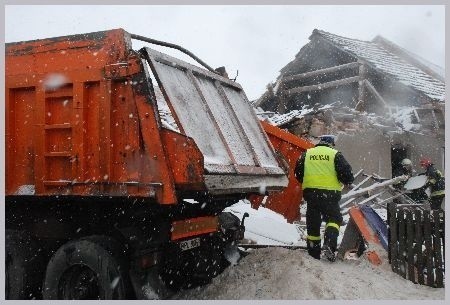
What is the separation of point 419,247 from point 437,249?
0.17 metres

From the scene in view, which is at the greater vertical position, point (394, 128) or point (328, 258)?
point (394, 128)

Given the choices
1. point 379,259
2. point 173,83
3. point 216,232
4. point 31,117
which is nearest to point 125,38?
point 173,83

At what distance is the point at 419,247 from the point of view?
15.4 ft

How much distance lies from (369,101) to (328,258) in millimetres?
10705

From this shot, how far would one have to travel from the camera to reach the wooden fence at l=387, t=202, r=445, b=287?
4.60m

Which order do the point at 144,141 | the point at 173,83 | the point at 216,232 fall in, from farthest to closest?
1. the point at 216,232
2. the point at 173,83
3. the point at 144,141

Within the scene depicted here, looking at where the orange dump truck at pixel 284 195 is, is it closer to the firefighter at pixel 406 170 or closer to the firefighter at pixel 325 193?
the firefighter at pixel 325 193

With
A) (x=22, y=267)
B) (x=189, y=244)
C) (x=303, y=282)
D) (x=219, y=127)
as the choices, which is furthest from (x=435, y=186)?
(x=22, y=267)

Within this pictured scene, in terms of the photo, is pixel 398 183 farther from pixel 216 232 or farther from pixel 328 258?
pixel 216 232

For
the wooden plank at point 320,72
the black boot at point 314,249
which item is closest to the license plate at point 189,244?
the black boot at point 314,249

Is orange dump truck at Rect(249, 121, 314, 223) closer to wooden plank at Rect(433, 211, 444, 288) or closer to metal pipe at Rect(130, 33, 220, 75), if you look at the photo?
metal pipe at Rect(130, 33, 220, 75)

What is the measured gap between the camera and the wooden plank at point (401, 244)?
4785mm

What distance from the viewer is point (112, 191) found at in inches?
148

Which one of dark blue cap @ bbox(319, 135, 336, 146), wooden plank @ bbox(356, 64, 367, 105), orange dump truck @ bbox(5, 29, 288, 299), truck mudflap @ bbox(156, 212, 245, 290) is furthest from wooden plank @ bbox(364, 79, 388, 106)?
orange dump truck @ bbox(5, 29, 288, 299)
